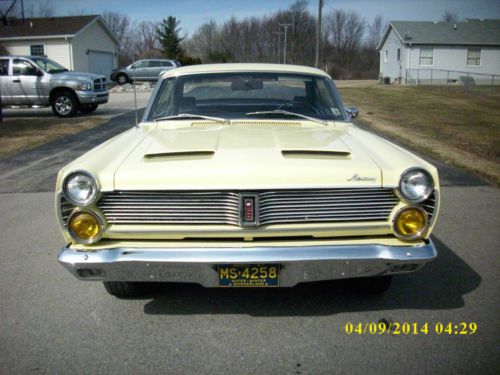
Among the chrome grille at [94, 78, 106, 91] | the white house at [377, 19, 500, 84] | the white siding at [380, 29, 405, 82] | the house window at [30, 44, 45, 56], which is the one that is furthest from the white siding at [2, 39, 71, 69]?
the white siding at [380, 29, 405, 82]

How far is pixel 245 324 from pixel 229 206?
830 millimetres

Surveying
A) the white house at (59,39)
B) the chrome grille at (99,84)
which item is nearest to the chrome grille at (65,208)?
the chrome grille at (99,84)

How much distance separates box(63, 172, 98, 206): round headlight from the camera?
2893 millimetres

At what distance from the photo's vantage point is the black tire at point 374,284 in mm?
3402

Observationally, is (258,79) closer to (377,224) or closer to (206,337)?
(377,224)

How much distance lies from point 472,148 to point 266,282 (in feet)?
27.5

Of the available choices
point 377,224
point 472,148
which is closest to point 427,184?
point 377,224

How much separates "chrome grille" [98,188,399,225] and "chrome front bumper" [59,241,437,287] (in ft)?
0.56

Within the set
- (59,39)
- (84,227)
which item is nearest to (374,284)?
(84,227)

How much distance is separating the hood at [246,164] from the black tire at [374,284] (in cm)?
81

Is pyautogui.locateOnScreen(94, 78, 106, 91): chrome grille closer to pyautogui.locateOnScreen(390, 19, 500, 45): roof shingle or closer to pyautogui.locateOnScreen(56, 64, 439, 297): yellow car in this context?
pyautogui.locateOnScreen(56, 64, 439, 297): yellow car

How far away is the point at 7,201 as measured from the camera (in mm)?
6430

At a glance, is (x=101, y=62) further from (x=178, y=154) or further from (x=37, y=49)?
(x=178, y=154)

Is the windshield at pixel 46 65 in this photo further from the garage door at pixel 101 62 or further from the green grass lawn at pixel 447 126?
the garage door at pixel 101 62
